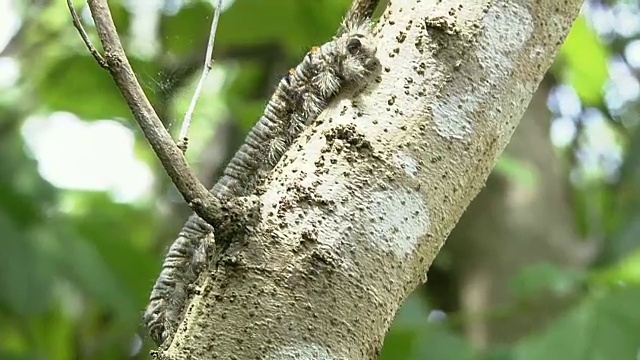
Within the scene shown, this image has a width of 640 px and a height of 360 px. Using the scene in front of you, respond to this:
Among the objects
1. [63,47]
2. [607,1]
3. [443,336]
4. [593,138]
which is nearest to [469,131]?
[443,336]

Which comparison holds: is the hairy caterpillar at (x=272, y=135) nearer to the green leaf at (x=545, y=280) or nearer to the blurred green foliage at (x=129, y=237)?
the blurred green foliage at (x=129, y=237)

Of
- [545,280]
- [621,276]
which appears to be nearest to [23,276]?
[545,280]

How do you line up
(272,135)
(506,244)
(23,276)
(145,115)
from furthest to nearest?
1. (506,244)
2. (23,276)
3. (272,135)
4. (145,115)

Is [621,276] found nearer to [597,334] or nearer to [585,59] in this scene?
[597,334]

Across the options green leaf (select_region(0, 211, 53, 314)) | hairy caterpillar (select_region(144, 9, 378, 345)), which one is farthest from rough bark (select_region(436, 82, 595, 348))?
hairy caterpillar (select_region(144, 9, 378, 345))

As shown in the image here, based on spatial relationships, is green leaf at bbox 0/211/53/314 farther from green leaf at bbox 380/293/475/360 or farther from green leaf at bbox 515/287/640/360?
green leaf at bbox 515/287/640/360

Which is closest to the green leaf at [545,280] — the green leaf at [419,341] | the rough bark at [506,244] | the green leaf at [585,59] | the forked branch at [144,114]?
the green leaf at [419,341]

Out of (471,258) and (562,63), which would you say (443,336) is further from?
(562,63)
